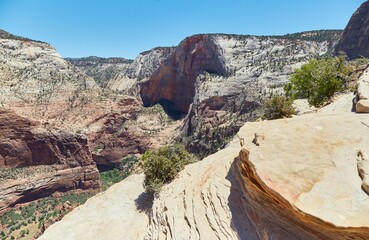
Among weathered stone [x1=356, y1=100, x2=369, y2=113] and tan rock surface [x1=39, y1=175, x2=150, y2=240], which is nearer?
weathered stone [x1=356, y1=100, x2=369, y2=113]

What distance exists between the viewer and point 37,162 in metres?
66.3

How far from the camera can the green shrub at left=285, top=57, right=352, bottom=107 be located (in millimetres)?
28781

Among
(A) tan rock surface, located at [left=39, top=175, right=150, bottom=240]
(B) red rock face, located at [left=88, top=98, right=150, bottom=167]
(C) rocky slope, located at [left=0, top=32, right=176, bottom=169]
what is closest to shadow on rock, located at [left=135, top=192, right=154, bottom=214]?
(A) tan rock surface, located at [left=39, top=175, right=150, bottom=240]

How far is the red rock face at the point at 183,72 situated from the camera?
10619cm

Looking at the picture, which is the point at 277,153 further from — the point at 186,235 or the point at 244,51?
the point at 244,51

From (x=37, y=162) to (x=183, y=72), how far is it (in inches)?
2569

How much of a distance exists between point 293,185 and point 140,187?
1591 cm

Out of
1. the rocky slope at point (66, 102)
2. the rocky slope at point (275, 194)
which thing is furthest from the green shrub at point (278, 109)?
the rocky slope at point (66, 102)

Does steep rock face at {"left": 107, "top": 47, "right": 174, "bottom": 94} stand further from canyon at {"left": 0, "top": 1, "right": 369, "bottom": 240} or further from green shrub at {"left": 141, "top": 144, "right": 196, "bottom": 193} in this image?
green shrub at {"left": 141, "top": 144, "right": 196, "bottom": 193}

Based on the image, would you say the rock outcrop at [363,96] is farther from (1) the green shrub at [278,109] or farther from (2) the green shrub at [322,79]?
(2) the green shrub at [322,79]

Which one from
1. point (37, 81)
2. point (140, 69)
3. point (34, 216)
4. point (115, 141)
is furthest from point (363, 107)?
point (140, 69)

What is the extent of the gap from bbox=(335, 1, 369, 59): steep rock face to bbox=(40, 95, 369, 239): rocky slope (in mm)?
78080

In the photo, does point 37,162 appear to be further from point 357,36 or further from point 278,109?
point 357,36

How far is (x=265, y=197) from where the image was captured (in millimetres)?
12172
